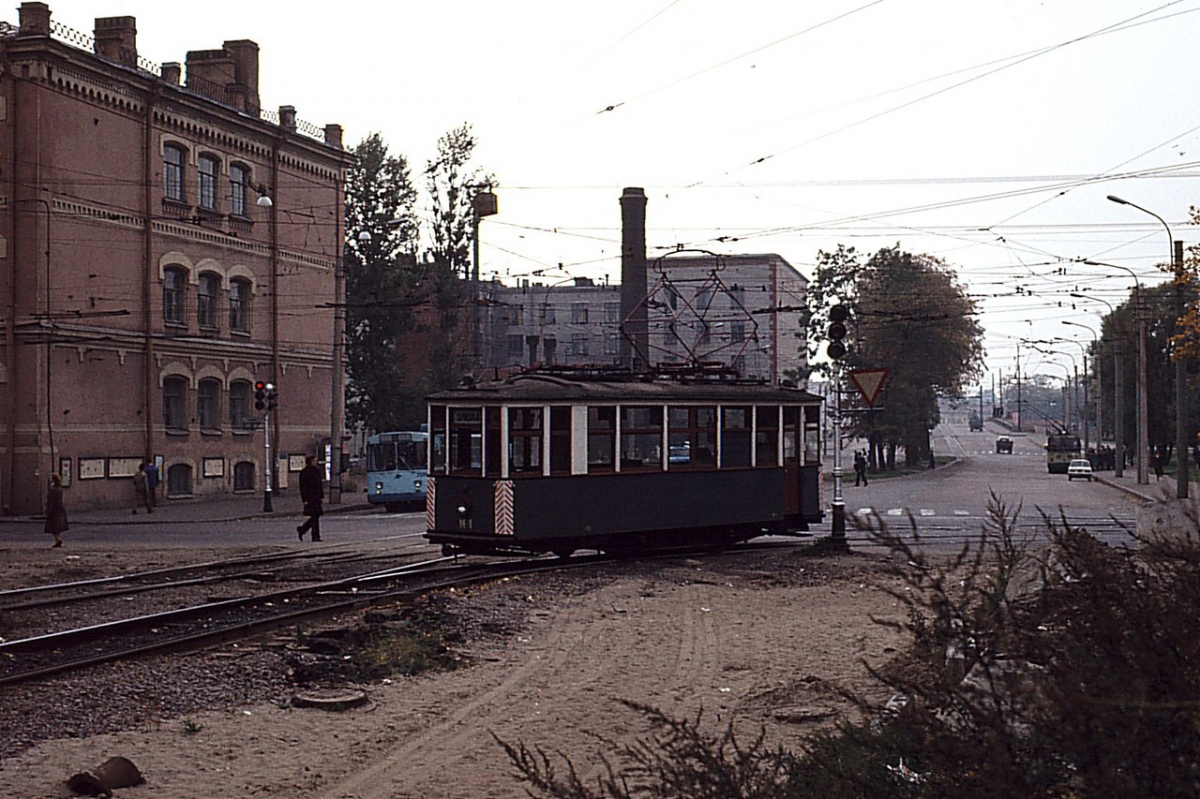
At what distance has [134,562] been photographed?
71.3 ft

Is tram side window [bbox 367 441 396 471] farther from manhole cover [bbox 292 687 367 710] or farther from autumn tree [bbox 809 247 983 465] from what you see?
autumn tree [bbox 809 247 983 465]

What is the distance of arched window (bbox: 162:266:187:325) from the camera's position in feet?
132

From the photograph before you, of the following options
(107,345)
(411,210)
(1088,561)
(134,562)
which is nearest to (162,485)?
(107,345)

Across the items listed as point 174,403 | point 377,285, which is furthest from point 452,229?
point 174,403

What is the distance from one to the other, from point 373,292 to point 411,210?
644 cm

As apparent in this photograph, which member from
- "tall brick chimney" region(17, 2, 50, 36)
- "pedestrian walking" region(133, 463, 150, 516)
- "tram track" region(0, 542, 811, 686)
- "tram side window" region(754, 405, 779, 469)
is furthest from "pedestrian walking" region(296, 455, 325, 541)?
"tall brick chimney" region(17, 2, 50, 36)

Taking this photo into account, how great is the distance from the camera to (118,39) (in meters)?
38.9

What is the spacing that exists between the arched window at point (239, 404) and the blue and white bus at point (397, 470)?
6719mm

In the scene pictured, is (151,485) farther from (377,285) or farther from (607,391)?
(377,285)

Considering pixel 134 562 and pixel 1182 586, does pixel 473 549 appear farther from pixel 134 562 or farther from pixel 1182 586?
pixel 1182 586

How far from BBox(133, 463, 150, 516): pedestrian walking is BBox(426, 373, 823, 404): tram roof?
20.2 metres

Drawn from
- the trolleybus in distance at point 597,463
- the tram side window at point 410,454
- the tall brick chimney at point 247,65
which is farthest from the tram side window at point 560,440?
the tall brick chimney at point 247,65

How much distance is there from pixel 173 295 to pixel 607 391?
2526 centimetres

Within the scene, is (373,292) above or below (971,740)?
above
